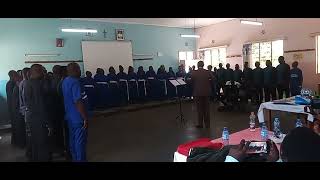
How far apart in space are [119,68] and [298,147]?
31.3 ft

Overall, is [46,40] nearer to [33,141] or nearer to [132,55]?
[132,55]

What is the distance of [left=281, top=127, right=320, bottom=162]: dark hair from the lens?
1.78m

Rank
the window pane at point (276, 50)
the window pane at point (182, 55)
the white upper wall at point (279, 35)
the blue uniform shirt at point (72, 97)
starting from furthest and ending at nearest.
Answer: the window pane at point (182, 55) → the window pane at point (276, 50) → the white upper wall at point (279, 35) → the blue uniform shirt at point (72, 97)

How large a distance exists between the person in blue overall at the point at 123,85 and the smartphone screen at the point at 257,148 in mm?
8461

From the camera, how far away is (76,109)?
12.7 feet

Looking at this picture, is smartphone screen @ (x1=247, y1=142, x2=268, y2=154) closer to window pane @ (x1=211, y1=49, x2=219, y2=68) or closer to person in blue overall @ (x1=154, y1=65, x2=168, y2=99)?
person in blue overall @ (x1=154, y1=65, x2=168, y2=99)

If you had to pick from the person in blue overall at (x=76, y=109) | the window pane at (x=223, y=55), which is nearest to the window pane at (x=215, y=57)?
the window pane at (x=223, y=55)

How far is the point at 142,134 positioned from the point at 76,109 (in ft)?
8.62

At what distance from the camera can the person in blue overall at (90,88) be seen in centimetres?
977

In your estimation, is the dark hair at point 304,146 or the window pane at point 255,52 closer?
the dark hair at point 304,146

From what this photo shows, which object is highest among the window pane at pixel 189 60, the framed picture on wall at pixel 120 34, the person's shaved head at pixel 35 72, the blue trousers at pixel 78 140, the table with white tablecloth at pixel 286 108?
the framed picture on wall at pixel 120 34

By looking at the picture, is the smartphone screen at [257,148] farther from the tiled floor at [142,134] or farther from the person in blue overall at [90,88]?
the person in blue overall at [90,88]

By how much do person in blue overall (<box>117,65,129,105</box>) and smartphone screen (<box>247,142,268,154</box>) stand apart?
846 cm

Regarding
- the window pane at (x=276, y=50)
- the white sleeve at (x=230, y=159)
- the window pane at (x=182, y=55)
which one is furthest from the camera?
the window pane at (x=182, y=55)
